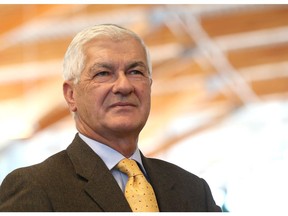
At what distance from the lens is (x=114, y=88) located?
143 centimetres

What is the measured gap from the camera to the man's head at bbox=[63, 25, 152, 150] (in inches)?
56.6

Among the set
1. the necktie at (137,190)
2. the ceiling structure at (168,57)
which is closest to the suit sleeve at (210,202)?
the necktie at (137,190)

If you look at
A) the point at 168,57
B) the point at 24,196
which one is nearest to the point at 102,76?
the point at 24,196

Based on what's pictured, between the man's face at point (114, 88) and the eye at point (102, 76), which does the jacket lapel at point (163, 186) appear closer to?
the man's face at point (114, 88)

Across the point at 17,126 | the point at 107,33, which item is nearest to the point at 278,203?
the point at 107,33

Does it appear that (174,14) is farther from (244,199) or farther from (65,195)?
(65,195)

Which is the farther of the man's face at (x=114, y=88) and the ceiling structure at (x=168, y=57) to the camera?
the ceiling structure at (x=168, y=57)

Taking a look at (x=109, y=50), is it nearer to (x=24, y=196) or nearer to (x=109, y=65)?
(x=109, y=65)

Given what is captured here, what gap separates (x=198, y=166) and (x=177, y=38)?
1372 mm

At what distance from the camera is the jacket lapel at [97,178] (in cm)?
137

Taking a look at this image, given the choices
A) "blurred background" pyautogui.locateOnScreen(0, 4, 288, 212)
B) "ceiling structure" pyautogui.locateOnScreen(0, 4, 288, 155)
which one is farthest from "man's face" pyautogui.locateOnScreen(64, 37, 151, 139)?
"ceiling structure" pyautogui.locateOnScreen(0, 4, 288, 155)

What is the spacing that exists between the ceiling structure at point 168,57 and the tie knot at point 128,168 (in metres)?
2.79

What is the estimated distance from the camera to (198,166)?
15.8 feet

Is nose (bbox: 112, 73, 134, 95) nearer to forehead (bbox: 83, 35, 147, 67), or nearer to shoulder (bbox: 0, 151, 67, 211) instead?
forehead (bbox: 83, 35, 147, 67)
